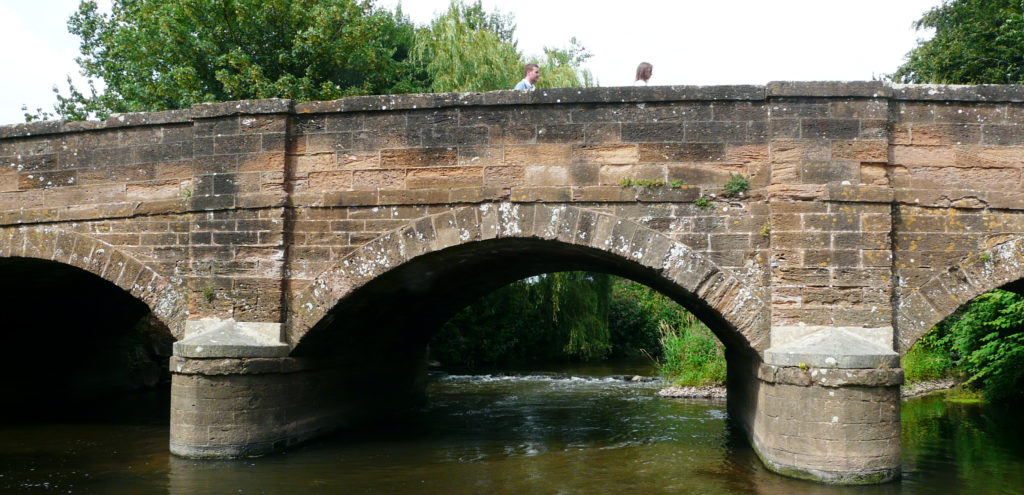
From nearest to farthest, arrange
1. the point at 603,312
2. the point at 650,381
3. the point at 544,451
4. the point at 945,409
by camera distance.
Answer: the point at 544,451 < the point at 945,409 < the point at 650,381 < the point at 603,312

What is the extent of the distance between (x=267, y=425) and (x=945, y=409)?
8526 mm

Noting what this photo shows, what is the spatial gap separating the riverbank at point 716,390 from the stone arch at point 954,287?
19.2 feet

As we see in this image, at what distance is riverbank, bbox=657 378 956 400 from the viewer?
11.9 metres

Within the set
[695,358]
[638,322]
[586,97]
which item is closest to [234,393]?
[586,97]

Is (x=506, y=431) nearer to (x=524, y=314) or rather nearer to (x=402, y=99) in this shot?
(x=402, y=99)

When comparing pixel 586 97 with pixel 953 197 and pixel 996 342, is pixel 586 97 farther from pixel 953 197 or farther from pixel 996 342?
pixel 996 342

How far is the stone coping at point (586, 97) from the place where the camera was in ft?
20.6

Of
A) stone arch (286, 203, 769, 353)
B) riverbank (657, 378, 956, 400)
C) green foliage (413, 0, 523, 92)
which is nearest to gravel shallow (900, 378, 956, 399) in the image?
riverbank (657, 378, 956, 400)

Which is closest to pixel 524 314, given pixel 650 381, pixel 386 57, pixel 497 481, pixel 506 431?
pixel 650 381

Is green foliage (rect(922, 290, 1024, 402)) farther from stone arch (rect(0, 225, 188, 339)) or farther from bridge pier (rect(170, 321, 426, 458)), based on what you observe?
stone arch (rect(0, 225, 188, 339))

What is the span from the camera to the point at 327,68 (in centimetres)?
1515

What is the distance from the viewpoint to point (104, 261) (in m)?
7.50

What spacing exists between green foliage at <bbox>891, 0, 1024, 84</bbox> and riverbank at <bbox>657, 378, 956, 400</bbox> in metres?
5.37

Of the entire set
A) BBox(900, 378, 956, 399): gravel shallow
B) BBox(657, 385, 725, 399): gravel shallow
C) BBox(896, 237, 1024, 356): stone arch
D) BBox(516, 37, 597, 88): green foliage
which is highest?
BBox(516, 37, 597, 88): green foliage
